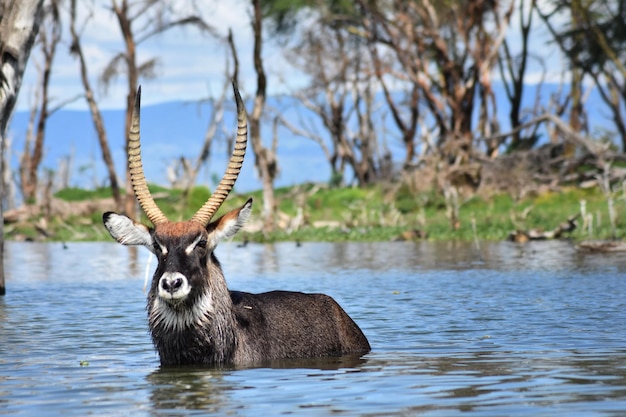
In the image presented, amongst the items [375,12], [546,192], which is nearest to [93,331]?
[546,192]

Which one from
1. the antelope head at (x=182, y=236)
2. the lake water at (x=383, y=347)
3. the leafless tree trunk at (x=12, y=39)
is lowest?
the lake water at (x=383, y=347)

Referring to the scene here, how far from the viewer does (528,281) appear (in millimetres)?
16688

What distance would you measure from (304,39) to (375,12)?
8.82 metres

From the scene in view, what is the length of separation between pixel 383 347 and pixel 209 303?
244 centimetres

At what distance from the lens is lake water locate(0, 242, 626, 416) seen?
7410mm

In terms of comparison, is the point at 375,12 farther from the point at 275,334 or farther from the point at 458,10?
the point at 275,334

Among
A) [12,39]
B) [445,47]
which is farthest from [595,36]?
[12,39]

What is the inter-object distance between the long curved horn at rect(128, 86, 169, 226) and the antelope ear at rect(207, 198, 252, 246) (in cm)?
39

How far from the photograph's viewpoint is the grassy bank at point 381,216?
28188 millimetres

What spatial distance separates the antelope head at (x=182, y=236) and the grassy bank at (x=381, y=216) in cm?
1536

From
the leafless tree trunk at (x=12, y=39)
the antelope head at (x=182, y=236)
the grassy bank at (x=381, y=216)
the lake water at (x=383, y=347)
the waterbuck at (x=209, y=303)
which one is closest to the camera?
the lake water at (x=383, y=347)

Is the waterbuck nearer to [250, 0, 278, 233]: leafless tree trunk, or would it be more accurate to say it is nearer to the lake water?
the lake water

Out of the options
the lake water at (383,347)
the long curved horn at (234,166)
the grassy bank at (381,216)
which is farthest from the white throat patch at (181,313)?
the grassy bank at (381,216)

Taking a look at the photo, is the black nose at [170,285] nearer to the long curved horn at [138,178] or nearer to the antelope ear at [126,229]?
the antelope ear at [126,229]
